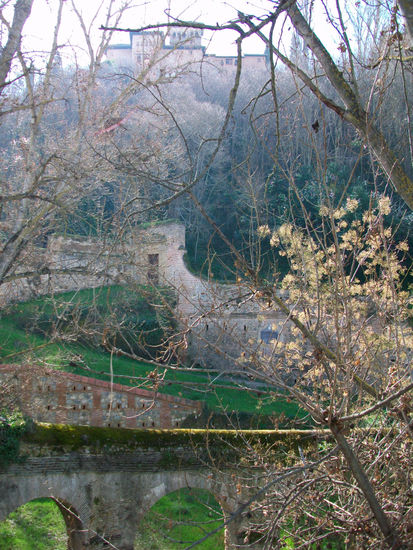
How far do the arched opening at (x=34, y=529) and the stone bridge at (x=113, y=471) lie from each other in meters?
1.56

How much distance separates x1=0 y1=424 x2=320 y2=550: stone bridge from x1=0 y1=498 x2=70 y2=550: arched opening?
156cm

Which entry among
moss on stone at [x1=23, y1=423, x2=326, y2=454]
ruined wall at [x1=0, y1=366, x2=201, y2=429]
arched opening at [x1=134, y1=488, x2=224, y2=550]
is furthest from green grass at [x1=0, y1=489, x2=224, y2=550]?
ruined wall at [x1=0, y1=366, x2=201, y2=429]

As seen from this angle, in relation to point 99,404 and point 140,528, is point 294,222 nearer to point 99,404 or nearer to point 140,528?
point 140,528

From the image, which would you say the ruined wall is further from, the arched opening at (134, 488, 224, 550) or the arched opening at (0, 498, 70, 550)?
the arched opening at (0, 498, 70, 550)

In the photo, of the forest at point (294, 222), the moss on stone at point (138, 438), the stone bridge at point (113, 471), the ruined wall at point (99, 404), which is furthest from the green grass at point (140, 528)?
the forest at point (294, 222)

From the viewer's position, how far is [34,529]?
10227 mm

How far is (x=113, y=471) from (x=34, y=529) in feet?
12.5

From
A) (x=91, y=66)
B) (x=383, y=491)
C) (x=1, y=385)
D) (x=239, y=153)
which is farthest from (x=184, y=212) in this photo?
(x=383, y=491)

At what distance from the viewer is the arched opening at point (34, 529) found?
943 centimetres

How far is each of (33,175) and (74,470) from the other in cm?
437

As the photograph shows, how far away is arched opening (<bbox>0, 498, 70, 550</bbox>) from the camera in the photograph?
30.9 ft

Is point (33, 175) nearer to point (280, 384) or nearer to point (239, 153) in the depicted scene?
point (280, 384)

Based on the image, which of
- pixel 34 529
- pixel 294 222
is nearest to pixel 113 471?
pixel 34 529

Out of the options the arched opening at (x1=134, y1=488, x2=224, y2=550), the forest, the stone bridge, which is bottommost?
the arched opening at (x1=134, y1=488, x2=224, y2=550)
